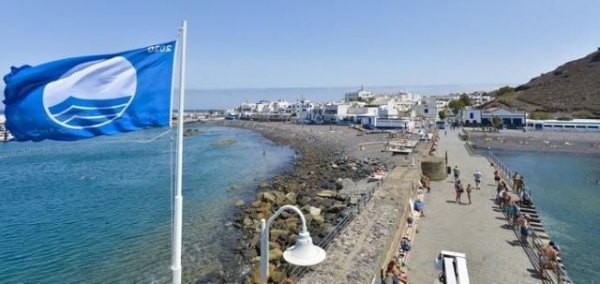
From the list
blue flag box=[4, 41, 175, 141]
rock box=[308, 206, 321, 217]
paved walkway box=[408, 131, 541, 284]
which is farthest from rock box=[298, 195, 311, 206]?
blue flag box=[4, 41, 175, 141]

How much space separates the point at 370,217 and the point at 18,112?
11.9m

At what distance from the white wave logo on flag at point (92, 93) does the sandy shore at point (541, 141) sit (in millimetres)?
55654

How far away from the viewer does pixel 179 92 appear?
195 inches

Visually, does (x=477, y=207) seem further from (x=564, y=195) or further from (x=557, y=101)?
(x=557, y=101)

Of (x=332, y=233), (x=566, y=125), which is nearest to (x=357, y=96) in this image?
(x=566, y=125)

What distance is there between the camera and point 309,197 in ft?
83.8

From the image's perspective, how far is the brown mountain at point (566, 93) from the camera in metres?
91.9

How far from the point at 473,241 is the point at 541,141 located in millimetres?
52292

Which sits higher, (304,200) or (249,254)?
(304,200)

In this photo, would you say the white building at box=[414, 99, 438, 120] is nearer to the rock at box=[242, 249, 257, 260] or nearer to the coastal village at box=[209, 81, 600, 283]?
the coastal village at box=[209, 81, 600, 283]

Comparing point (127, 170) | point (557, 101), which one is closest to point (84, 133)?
point (127, 170)

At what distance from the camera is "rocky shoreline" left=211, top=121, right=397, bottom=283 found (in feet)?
54.9

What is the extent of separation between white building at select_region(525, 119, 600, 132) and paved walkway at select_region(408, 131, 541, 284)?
2376 inches

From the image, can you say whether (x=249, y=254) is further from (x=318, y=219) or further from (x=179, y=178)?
(x=179, y=178)
